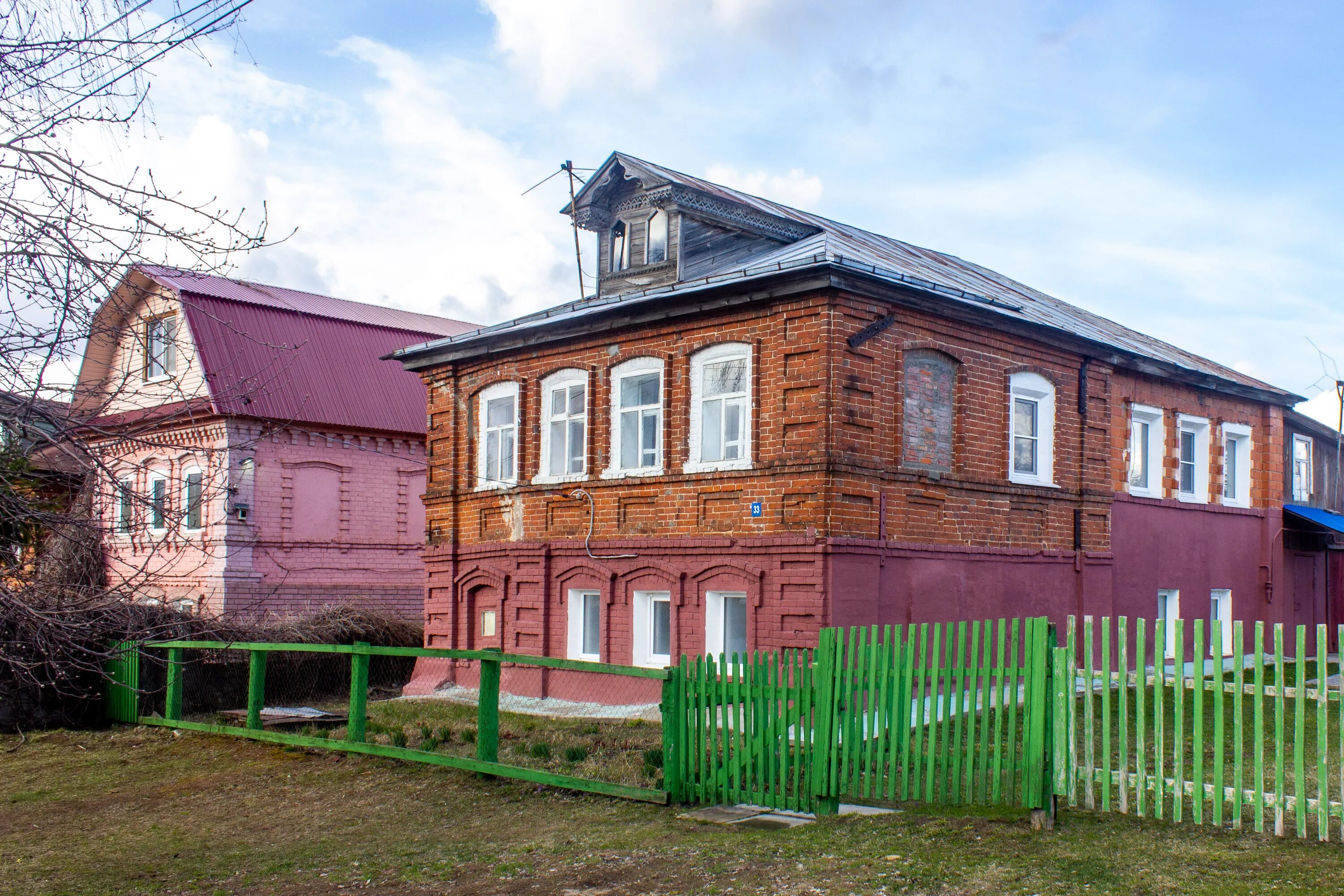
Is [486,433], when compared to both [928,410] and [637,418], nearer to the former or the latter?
[637,418]

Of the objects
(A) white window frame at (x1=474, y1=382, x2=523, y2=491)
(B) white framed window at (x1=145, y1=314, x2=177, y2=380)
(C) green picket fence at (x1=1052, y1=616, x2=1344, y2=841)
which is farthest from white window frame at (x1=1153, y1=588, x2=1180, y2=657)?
(B) white framed window at (x1=145, y1=314, x2=177, y2=380)

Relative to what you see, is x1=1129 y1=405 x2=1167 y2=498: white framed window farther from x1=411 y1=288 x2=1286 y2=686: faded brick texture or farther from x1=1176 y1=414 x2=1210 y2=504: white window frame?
x1=1176 y1=414 x2=1210 y2=504: white window frame

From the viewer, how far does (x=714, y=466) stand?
612 inches

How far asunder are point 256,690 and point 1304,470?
19.4m

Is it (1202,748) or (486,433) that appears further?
(486,433)

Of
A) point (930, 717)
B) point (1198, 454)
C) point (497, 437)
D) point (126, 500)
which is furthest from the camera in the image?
point (1198, 454)

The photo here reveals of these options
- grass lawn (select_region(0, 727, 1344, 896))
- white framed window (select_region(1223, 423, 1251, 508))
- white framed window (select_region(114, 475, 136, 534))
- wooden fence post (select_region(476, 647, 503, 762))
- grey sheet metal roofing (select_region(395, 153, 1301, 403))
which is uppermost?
grey sheet metal roofing (select_region(395, 153, 1301, 403))

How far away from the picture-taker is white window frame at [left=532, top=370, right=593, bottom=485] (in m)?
17.3

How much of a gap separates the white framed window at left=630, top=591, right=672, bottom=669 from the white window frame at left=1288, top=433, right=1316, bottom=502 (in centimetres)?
1328

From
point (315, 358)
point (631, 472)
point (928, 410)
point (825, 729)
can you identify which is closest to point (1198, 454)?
point (928, 410)

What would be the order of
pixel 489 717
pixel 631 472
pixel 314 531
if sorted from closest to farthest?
pixel 489 717
pixel 631 472
pixel 314 531

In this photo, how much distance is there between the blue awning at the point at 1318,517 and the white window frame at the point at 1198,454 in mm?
2431

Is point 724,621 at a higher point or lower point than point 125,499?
lower

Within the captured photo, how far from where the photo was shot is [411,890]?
782 cm
